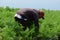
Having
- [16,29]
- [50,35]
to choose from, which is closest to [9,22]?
[16,29]

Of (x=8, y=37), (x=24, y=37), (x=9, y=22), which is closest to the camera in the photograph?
(x=8, y=37)

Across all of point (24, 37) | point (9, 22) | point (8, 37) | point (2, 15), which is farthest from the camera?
point (2, 15)

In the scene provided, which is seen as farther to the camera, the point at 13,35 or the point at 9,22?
the point at 9,22

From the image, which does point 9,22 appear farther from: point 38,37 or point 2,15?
point 2,15

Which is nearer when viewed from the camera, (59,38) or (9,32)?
(9,32)

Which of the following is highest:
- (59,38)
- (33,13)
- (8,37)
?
(33,13)

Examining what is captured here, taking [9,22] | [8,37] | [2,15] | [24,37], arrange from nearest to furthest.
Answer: [8,37], [24,37], [9,22], [2,15]

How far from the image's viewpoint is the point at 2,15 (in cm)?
916

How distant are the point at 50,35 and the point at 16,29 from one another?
1.12 meters

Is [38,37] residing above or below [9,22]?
below

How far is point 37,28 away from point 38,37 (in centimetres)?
34

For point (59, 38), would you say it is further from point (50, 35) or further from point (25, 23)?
point (25, 23)

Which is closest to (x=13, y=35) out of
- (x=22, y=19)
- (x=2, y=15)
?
(x=22, y=19)

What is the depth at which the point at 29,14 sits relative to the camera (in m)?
7.31
